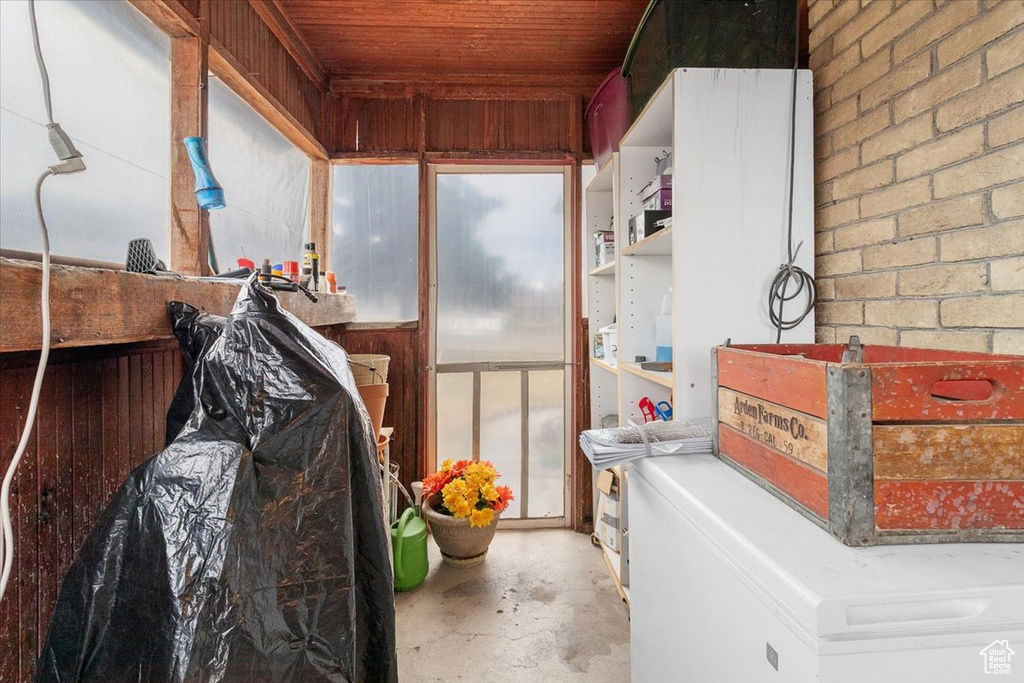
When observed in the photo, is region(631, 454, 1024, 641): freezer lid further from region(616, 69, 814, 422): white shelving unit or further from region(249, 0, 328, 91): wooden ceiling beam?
region(249, 0, 328, 91): wooden ceiling beam

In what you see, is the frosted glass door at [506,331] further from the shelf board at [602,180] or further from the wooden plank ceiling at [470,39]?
the wooden plank ceiling at [470,39]

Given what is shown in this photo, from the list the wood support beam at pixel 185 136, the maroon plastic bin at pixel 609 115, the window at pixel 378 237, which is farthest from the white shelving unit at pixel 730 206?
the window at pixel 378 237

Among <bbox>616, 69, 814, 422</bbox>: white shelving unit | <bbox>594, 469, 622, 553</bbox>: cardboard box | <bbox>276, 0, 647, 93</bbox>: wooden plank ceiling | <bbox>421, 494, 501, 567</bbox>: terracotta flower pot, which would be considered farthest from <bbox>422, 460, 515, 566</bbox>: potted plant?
<bbox>276, 0, 647, 93</bbox>: wooden plank ceiling

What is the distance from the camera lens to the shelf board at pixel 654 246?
1.41m

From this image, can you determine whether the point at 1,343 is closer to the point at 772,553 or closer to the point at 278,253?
the point at 772,553

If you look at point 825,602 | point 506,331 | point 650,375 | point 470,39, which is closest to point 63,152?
point 825,602

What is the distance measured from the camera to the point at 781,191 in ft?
4.23

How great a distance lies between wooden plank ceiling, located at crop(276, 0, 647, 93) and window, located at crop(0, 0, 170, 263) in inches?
34.5

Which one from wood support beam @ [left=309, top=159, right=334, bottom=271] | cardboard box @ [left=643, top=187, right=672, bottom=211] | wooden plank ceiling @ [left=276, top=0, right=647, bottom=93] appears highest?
wooden plank ceiling @ [left=276, top=0, right=647, bottom=93]

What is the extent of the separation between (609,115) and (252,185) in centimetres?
151

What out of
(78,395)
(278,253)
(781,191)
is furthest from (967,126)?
(278,253)

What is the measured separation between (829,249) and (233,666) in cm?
169

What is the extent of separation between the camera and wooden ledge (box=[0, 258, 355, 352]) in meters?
0.72

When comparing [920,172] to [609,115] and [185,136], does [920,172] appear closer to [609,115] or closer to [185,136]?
[609,115]
